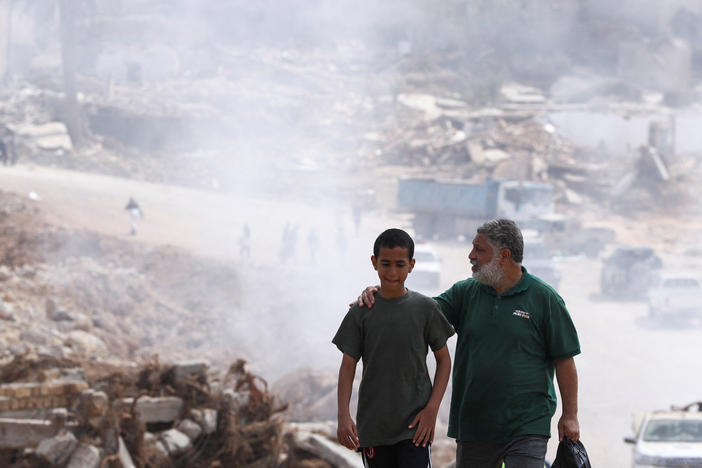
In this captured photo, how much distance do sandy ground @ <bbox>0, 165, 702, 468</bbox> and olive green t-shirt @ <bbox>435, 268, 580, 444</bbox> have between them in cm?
633

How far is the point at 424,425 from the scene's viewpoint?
2768 millimetres

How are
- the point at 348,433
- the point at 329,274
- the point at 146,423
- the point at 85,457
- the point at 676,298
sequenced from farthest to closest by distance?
the point at 329,274, the point at 676,298, the point at 146,423, the point at 85,457, the point at 348,433

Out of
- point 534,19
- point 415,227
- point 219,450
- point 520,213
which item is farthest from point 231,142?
point 219,450

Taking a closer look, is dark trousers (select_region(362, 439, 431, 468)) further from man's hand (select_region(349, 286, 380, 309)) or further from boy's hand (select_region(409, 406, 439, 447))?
man's hand (select_region(349, 286, 380, 309))

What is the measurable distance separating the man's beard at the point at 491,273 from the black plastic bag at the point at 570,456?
56 cm

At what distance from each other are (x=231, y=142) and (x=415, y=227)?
1227 centimetres

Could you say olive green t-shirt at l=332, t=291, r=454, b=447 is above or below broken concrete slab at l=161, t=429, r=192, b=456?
above

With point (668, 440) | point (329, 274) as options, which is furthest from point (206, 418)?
point (329, 274)

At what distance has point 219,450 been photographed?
717 centimetres

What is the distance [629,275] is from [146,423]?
49.8ft

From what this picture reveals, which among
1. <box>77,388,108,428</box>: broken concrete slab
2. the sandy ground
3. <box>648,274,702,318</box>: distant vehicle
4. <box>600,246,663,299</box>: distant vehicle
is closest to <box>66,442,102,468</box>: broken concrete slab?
<box>77,388,108,428</box>: broken concrete slab

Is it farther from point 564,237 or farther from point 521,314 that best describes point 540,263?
point 521,314

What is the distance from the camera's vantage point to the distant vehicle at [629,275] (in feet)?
66.0

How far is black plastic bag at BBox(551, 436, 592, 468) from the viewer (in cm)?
282
